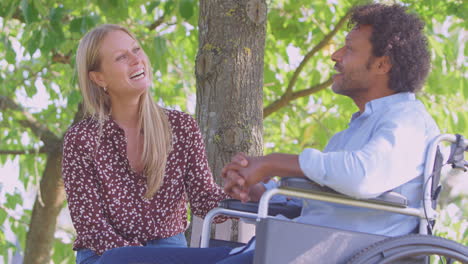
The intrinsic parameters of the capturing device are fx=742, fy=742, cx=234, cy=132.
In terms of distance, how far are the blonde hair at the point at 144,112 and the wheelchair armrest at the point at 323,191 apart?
0.97 m

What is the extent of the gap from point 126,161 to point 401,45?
4.01 ft

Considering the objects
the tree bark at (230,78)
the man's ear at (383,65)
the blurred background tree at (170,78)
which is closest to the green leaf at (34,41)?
the blurred background tree at (170,78)

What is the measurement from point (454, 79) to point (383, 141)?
373 cm

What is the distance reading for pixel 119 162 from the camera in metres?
3.10

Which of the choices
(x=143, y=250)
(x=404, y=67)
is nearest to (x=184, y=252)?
(x=143, y=250)

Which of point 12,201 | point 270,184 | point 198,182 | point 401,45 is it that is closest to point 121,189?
point 198,182

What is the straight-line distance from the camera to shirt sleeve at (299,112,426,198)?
218 centimetres

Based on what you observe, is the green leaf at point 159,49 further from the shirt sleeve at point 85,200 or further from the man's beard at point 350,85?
the man's beard at point 350,85

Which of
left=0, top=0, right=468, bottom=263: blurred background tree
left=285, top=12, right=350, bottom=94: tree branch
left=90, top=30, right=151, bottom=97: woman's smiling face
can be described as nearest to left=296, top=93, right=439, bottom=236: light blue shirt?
left=90, top=30, right=151, bottom=97: woman's smiling face

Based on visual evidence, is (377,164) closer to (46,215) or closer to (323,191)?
(323,191)

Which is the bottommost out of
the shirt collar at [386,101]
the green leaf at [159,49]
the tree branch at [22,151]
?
the tree branch at [22,151]

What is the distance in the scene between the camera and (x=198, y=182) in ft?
10.4

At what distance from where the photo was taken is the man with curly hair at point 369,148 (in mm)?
2203

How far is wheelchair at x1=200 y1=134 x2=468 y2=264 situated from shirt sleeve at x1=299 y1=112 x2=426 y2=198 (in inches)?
1.6
